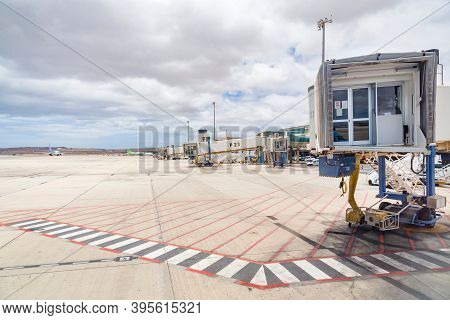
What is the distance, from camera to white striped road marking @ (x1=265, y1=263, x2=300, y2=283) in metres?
6.82

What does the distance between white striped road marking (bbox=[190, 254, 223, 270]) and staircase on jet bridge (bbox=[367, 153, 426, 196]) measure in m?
8.19

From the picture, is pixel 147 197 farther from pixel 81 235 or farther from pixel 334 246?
pixel 334 246

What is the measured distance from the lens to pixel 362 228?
37.0 feet

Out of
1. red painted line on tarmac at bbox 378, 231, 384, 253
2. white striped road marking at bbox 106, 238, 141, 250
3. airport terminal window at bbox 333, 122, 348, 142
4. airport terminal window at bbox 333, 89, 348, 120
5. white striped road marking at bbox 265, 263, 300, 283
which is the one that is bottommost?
white striped road marking at bbox 106, 238, 141, 250

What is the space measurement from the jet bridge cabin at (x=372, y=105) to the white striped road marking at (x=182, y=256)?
5.65 meters

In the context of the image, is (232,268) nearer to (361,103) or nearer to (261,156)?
(361,103)

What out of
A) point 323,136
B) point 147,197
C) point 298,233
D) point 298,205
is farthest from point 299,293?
point 147,197

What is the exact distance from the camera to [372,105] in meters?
10.3

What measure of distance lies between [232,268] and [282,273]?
1303 millimetres

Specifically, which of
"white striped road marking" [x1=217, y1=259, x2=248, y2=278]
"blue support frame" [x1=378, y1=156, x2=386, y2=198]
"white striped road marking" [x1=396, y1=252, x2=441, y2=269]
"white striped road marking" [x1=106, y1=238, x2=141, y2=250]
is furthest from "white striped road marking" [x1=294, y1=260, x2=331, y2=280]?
"blue support frame" [x1=378, y1=156, x2=386, y2=198]

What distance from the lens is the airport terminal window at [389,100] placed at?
10281mm

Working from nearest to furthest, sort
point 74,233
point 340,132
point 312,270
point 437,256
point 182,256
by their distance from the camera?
point 312,270 → point 437,256 → point 182,256 → point 340,132 → point 74,233

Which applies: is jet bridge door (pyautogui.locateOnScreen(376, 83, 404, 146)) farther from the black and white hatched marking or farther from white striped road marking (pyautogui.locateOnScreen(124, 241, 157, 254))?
white striped road marking (pyautogui.locateOnScreen(124, 241, 157, 254))

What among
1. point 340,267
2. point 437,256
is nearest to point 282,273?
point 340,267
